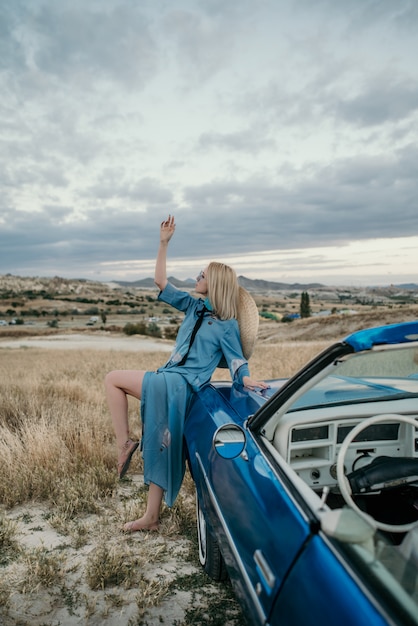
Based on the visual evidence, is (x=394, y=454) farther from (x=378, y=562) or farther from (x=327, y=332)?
(x=327, y=332)

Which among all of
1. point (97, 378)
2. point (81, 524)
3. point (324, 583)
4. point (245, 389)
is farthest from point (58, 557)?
point (97, 378)

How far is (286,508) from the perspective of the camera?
1752 mm

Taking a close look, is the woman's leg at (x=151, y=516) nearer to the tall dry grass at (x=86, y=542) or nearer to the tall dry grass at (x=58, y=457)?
the tall dry grass at (x=86, y=542)

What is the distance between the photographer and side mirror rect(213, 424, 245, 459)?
2.18 metres

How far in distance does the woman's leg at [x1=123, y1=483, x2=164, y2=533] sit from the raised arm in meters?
1.63

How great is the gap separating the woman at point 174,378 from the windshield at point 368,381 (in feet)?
1.85

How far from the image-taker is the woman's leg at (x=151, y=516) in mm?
3627

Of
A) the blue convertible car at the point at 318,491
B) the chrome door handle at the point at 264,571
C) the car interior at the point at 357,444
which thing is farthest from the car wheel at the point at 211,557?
the chrome door handle at the point at 264,571

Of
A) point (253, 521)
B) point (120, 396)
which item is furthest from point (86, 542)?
point (253, 521)

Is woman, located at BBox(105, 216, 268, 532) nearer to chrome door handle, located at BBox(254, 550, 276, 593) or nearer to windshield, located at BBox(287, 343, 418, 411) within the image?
windshield, located at BBox(287, 343, 418, 411)

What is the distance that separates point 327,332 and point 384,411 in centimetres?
3934

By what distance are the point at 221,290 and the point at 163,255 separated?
620 millimetres

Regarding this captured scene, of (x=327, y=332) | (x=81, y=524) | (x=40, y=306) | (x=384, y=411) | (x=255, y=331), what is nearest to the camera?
(x=384, y=411)

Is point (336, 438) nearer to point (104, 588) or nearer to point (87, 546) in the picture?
point (104, 588)
